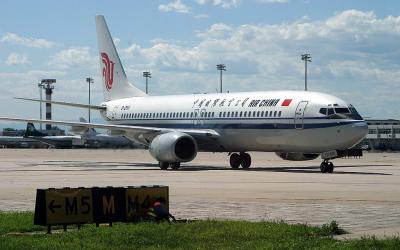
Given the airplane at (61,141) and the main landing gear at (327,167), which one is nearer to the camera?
the main landing gear at (327,167)

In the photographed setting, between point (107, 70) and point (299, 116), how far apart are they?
19684 mm

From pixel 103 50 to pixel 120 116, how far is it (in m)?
5.31

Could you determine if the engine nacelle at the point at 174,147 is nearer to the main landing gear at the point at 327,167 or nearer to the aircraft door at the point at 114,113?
the main landing gear at the point at 327,167

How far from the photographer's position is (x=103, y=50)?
169 feet

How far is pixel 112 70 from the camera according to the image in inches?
2034

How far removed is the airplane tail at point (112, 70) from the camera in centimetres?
5128

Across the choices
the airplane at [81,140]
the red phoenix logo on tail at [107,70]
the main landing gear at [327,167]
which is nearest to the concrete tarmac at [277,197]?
Answer: the main landing gear at [327,167]

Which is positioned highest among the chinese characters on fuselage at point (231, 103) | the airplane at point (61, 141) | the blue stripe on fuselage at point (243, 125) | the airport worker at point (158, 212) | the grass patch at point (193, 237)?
the chinese characters on fuselage at point (231, 103)

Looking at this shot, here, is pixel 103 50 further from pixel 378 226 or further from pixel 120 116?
pixel 378 226

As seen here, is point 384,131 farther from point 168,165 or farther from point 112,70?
point 168,165

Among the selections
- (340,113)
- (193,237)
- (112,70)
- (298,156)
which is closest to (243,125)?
(298,156)

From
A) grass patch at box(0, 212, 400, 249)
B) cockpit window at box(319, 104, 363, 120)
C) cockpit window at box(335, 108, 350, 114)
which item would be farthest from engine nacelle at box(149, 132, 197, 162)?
grass patch at box(0, 212, 400, 249)

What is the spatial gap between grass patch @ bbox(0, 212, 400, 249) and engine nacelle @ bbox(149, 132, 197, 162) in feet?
79.7

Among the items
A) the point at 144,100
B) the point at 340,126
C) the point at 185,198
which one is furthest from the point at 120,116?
the point at 185,198
